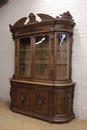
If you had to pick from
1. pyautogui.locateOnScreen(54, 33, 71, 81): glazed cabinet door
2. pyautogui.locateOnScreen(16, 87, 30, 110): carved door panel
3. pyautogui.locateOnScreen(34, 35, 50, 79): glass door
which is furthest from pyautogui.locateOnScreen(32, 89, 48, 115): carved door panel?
pyautogui.locateOnScreen(54, 33, 71, 81): glazed cabinet door

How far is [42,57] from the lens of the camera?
3.75 m

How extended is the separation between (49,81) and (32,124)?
906 mm

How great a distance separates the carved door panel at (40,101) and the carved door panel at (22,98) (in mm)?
173

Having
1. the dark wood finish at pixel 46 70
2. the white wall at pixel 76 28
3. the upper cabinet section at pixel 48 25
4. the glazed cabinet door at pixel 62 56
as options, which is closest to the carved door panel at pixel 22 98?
the dark wood finish at pixel 46 70

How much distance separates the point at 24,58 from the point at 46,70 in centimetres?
70

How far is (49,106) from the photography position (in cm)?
347

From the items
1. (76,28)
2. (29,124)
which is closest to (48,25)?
(76,28)

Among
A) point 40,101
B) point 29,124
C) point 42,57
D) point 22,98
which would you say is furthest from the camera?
point 22,98

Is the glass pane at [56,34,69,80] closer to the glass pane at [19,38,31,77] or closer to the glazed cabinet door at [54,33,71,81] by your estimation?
the glazed cabinet door at [54,33,71,81]

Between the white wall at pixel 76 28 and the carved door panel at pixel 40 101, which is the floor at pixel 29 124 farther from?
the white wall at pixel 76 28

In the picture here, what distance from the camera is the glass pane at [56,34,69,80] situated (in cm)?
350

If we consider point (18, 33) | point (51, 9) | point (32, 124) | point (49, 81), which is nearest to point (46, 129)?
point (32, 124)

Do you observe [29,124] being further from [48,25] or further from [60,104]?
[48,25]

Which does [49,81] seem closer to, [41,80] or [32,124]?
[41,80]
